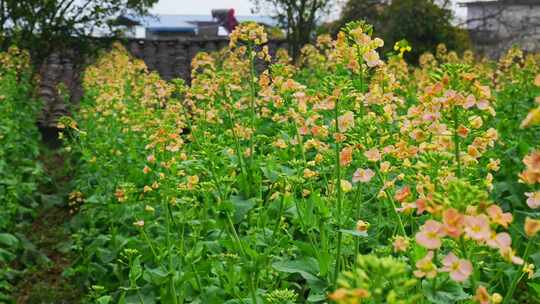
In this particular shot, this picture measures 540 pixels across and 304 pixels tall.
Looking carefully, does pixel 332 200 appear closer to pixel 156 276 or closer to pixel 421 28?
pixel 156 276

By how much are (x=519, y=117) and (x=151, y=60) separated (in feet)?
28.2

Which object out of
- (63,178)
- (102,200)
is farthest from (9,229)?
(63,178)

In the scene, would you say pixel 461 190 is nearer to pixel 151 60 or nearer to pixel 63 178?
pixel 63 178

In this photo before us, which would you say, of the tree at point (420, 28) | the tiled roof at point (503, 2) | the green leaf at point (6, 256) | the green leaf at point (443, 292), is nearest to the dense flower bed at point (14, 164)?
the green leaf at point (6, 256)

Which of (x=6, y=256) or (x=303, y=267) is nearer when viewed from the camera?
(x=303, y=267)

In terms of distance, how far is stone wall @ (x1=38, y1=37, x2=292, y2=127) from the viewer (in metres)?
9.70

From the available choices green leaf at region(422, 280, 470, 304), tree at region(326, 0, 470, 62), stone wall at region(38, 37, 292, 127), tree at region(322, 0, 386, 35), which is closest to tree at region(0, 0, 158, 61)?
stone wall at region(38, 37, 292, 127)

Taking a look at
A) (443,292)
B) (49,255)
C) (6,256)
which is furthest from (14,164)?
(443,292)

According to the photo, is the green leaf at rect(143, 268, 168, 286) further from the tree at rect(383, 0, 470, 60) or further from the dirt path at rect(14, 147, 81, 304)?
the tree at rect(383, 0, 470, 60)

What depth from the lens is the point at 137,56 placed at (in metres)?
13.5

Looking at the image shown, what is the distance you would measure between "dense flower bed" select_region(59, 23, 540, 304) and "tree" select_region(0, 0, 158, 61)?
5.23m

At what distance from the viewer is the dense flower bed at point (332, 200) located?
134 cm

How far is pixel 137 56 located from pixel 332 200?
443 inches

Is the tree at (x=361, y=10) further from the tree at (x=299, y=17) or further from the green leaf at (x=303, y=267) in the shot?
the green leaf at (x=303, y=267)
